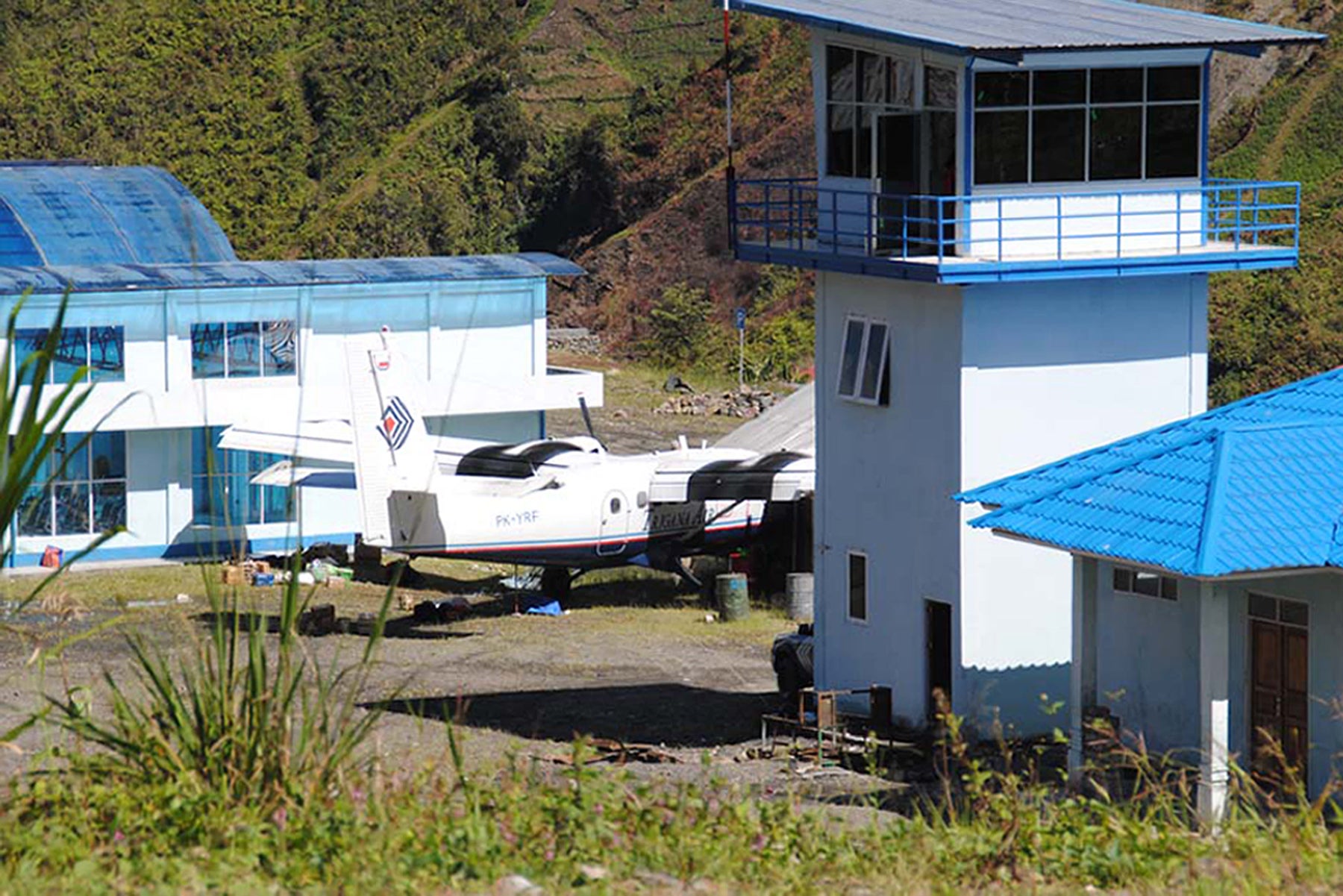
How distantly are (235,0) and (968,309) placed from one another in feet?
274

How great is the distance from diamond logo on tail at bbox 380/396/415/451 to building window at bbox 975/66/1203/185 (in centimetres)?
1202

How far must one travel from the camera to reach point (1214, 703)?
18312mm

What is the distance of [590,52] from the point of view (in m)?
98.5

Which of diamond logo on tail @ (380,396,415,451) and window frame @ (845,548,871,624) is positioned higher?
diamond logo on tail @ (380,396,415,451)

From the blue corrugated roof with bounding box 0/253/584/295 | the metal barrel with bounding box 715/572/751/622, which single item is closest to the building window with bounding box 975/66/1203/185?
the metal barrel with bounding box 715/572/751/622

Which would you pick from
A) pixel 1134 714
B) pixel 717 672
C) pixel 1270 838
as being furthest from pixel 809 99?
pixel 1270 838

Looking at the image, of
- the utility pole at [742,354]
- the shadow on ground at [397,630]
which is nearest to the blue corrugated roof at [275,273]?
the shadow on ground at [397,630]

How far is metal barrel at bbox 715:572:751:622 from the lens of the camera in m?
32.2

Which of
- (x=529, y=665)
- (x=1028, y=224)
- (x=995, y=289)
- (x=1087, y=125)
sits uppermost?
(x=1087, y=125)

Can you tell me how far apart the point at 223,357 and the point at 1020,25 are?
1883 centimetres

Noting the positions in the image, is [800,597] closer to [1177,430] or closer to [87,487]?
[1177,430]

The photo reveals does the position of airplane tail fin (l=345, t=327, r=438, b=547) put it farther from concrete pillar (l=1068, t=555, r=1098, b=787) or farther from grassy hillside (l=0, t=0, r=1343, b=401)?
grassy hillside (l=0, t=0, r=1343, b=401)

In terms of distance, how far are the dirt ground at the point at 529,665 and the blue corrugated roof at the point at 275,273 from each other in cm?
499

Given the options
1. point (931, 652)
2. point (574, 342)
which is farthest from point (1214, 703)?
point (574, 342)
